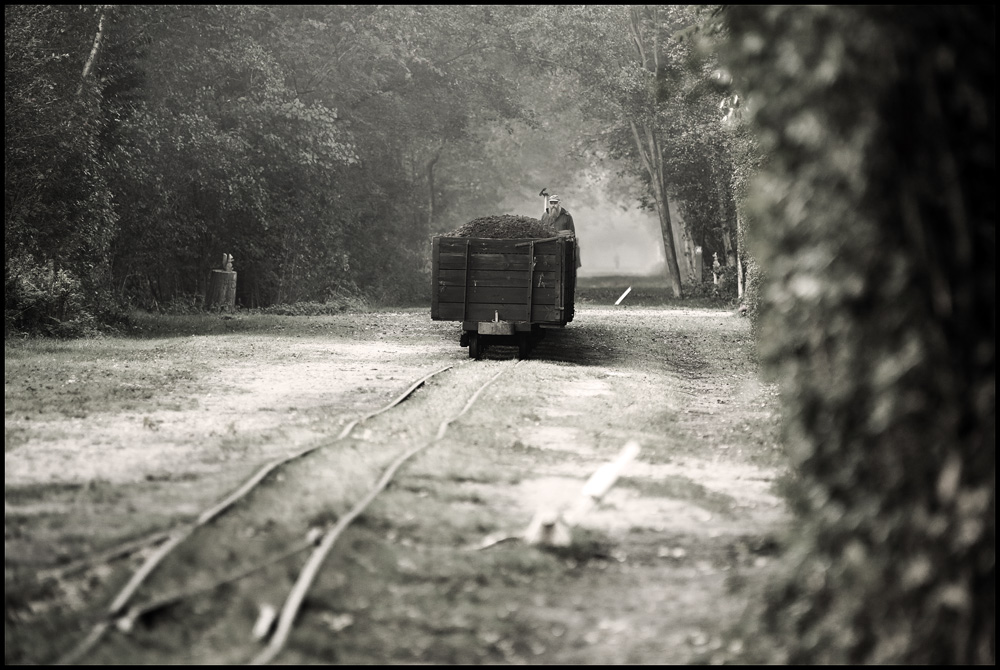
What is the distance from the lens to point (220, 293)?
1156 inches

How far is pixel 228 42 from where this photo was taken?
30.6m

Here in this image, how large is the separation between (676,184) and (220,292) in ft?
59.4

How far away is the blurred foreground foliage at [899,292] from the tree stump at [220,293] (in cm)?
2641

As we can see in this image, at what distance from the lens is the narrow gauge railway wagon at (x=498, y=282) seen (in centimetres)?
1698

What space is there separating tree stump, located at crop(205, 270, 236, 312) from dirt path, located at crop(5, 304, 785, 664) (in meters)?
14.7

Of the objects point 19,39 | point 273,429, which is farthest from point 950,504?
point 19,39

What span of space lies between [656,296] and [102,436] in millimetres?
32230

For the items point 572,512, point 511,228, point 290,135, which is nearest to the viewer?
point 572,512

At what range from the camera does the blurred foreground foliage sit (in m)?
3.66

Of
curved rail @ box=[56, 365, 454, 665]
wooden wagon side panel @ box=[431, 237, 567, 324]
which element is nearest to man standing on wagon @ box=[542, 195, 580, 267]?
wooden wagon side panel @ box=[431, 237, 567, 324]

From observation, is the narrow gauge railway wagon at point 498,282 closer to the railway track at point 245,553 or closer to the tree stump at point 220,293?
the railway track at point 245,553

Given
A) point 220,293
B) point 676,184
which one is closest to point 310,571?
point 220,293

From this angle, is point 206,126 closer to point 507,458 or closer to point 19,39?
point 19,39

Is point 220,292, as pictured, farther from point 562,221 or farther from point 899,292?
point 899,292
